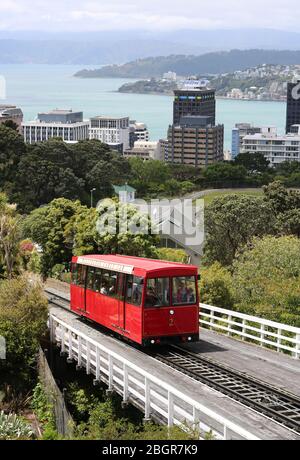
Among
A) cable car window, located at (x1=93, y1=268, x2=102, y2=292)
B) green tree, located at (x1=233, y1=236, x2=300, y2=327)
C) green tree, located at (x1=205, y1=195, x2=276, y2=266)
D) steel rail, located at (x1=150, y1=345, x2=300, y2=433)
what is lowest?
green tree, located at (x1=205, y1=195, x2=276, y2=266)

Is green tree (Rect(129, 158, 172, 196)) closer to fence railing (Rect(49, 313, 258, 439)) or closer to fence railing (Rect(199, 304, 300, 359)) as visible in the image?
fence railing (Rect(199, 304, 300, 359))

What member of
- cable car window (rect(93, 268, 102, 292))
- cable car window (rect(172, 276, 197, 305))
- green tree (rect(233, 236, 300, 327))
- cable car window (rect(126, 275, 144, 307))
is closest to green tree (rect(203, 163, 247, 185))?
green tree (rect(233, 236, 300, 327))

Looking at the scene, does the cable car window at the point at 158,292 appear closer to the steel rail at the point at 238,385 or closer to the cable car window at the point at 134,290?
the cable car window at the point at 134,290

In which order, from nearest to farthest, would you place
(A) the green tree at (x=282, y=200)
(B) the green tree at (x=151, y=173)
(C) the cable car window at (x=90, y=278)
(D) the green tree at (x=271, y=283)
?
(C) the cable car window at (x=90, y=278) < (D) the green tree at (x=271, y=283) < (A) the green tree at (x=282, y=200) < (B) the green tree at (x=151, y=173)

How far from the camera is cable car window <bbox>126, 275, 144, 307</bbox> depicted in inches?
770

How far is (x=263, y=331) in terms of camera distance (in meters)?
20.8

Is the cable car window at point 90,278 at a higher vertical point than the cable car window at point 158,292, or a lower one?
lower

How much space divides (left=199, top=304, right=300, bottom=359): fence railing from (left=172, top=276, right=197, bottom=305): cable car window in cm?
192

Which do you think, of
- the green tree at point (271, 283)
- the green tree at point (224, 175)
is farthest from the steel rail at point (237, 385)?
the green tree at point (224, 175)

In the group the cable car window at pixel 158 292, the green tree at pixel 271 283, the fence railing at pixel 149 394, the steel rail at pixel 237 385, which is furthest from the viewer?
the green tree at pixel 271 283

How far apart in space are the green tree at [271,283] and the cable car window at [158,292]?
7.20 metres

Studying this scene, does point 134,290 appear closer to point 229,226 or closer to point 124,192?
point 229,226

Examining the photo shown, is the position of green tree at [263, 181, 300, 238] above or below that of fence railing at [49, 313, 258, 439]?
below

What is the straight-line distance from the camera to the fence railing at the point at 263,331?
19.7m
